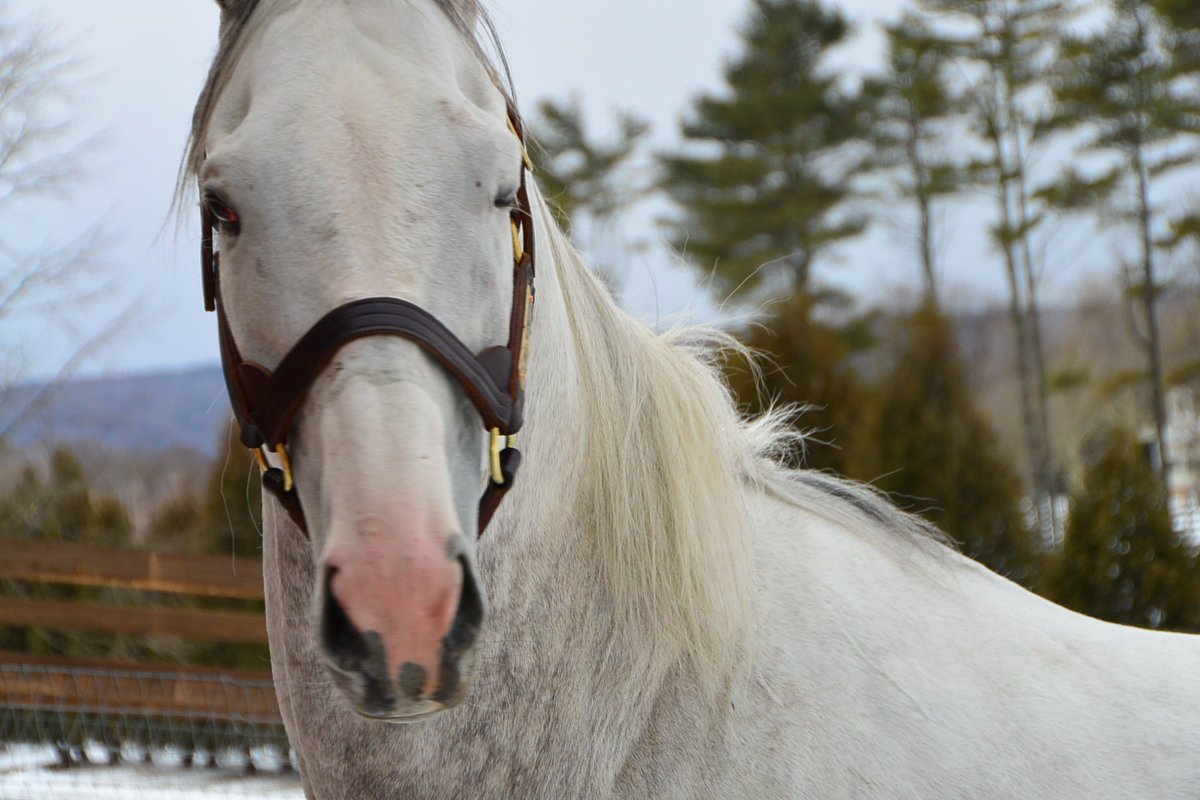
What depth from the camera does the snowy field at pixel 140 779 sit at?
5.02 m

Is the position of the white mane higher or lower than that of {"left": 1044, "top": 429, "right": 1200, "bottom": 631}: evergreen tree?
higher

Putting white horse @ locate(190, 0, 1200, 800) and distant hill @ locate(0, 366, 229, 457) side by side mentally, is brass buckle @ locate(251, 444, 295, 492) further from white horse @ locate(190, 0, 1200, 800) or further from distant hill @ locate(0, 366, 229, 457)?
distant hill @ locate(0, 366, 229, 457)

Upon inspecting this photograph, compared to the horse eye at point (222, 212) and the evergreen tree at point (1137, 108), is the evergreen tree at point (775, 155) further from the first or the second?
the horse eye at point (222, 212)

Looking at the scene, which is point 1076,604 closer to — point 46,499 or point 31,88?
point 46,499

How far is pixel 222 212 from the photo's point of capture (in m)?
1.43

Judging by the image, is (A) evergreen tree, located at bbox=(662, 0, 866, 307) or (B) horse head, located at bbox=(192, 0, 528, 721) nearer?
(B) horse head, located at bbox=(192, 0, 528, 721)

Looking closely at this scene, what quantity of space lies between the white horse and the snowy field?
12.4 ft

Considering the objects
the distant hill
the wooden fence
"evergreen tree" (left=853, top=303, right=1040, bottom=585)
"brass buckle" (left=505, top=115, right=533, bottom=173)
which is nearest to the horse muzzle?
"brass buckle" (left=505, top=115, right=533, bottom=173)

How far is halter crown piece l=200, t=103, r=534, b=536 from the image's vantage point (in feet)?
4.22

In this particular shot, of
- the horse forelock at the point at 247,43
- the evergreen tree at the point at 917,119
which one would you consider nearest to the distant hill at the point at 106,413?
the horse forelock at the point at 247,43

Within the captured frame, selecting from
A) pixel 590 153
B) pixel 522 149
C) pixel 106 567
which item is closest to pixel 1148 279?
pixel 590 153

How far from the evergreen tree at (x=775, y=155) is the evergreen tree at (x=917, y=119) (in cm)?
71

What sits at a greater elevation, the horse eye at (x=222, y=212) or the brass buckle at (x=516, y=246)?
the horse eye at (x=222, y=212)

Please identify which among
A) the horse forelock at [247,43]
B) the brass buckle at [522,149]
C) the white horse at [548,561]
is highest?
the horse forelock at [247,43]
